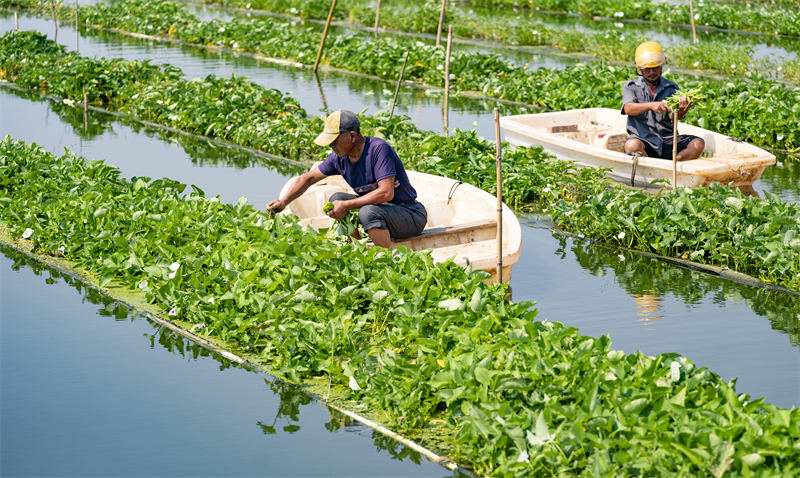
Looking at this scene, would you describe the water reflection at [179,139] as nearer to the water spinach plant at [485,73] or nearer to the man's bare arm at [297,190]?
the man's bare arm at [297,190]

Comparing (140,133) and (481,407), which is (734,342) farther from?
(140,133)

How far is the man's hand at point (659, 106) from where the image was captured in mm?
9797

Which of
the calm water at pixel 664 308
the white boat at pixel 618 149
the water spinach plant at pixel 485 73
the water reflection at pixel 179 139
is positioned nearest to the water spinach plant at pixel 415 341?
the calm water at pixel 664 308

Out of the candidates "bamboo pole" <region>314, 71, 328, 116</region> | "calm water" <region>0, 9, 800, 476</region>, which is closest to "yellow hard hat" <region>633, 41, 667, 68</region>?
"calm water" <region>0, 9, 800, 476</region>

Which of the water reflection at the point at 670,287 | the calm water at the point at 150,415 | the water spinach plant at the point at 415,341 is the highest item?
the water spinach plant at the point at 415,341

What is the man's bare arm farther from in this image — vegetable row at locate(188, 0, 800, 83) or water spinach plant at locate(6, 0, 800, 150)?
vegetable row at locate(188, 0, 800, 83)

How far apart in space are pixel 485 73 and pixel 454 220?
8.67 metres

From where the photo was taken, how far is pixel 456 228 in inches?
306

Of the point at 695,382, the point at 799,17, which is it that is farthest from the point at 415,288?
the point at 799,17

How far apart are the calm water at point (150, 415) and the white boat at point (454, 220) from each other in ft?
5.57

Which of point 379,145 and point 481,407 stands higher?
point 379,145

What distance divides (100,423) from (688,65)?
14461 mm

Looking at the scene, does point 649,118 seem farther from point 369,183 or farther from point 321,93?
point 321,93

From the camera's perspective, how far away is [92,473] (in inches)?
202
